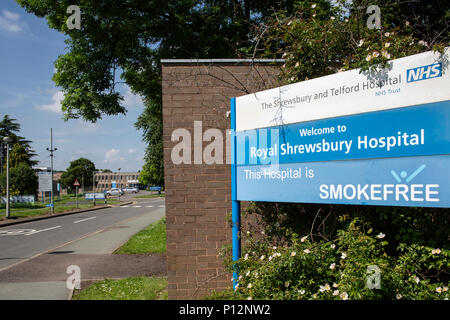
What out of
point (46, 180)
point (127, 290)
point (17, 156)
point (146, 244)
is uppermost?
point (17, 156)

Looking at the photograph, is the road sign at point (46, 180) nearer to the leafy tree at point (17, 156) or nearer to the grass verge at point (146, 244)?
the grass verge at point (146, 244)

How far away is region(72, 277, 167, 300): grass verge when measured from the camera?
4.86 meters

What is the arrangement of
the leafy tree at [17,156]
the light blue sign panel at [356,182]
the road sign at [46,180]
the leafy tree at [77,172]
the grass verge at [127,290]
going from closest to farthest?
the light blue sign panel at [356,182], the grass verge at [127,290], the road sign at [46,180], the leafy tree at [17,156], the leafy tree at [77,172]

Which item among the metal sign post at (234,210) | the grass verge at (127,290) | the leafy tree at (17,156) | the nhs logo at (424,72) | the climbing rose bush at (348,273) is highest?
the leafy tree at (17,156)

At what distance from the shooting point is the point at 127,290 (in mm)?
5184

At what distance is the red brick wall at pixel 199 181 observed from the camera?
4.23 metres

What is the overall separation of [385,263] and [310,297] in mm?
694

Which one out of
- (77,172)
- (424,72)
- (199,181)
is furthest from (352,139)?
(77,172)

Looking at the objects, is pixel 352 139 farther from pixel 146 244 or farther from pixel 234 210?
pixel 146 244

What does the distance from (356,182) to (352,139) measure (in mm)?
367

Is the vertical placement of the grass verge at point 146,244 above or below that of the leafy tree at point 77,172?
below

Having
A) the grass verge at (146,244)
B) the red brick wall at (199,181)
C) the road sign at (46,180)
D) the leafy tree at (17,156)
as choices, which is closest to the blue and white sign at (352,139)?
the red brick wall at (199,181)

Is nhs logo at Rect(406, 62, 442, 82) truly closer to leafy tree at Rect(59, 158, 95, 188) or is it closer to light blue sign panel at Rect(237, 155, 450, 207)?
light blue sign panel at Rect(237, 155, 450, 207)
